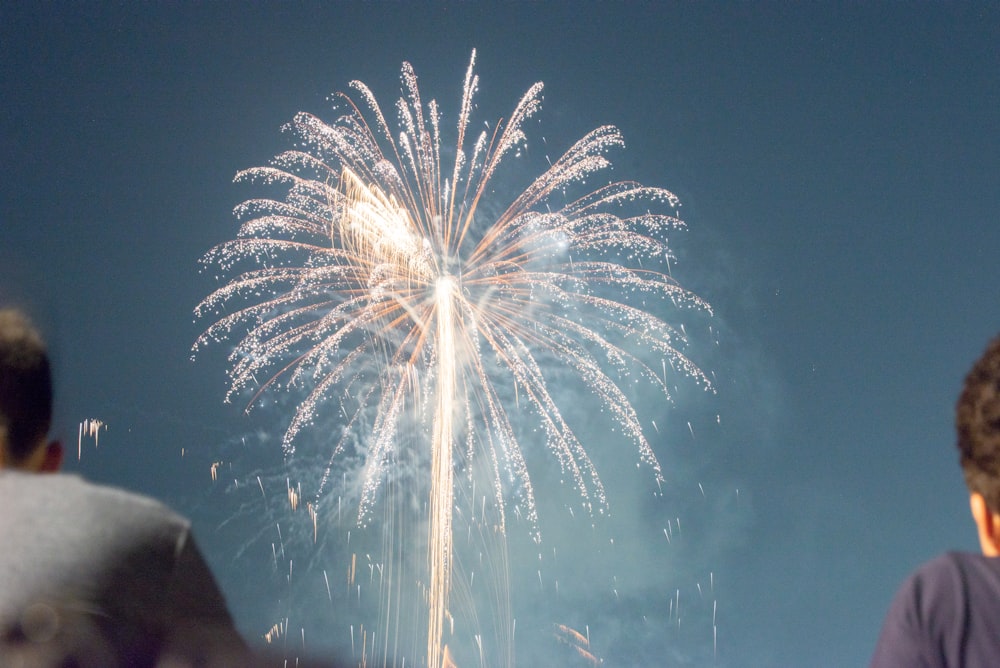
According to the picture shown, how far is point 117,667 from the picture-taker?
5.82ft

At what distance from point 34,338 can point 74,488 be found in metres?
0.63

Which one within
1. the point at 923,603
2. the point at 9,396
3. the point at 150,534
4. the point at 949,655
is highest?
the point at 9,396

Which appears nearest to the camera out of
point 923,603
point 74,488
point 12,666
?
point 12,666

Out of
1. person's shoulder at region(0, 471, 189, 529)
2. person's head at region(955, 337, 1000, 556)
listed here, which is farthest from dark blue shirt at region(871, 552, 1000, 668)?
person's shoulder at region(0, 471, 189, 529)

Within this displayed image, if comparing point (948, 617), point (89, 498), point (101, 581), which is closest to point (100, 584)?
point (101, 581)

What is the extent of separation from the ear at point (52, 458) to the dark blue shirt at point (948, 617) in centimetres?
254

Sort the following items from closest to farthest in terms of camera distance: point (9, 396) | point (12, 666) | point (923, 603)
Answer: point (12, 666)
point (923, 603)
point (9, 396)

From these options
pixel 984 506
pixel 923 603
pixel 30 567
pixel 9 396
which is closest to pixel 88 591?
pixel 30 567

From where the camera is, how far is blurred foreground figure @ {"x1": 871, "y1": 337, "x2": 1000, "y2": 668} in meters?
2.00

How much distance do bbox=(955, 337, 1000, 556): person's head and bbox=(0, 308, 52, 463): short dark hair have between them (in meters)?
2.85

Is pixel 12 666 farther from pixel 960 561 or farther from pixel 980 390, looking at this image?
pixel 980 390

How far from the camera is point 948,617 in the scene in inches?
79.7

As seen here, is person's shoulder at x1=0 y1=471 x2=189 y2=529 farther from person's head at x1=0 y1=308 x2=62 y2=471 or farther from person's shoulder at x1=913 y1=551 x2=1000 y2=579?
person's shoulder at x1=913 y1=551 x2=1000 y2=579

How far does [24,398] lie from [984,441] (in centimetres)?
291
